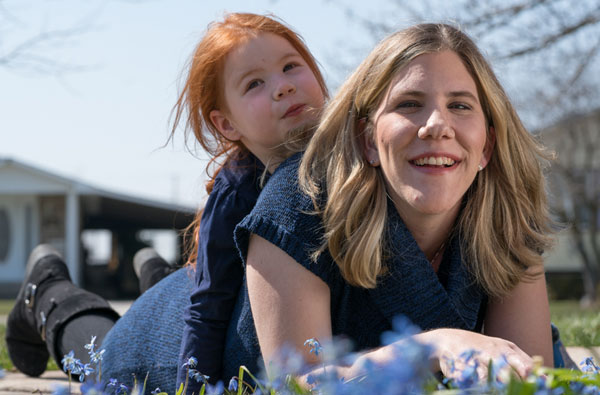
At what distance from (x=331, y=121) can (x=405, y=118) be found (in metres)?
0.31

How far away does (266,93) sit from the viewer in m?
2.99

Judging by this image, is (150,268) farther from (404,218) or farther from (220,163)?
(404,218)

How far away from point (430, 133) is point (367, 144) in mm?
286

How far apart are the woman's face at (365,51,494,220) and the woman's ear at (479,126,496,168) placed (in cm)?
14

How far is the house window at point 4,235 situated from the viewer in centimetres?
2136

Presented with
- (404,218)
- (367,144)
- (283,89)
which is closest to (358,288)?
(404,218)

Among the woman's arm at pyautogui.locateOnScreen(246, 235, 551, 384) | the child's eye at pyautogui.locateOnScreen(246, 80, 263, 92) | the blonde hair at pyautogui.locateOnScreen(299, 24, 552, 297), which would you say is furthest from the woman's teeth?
the child's eye at pyautogui.locateOnScreen(246, 80, 263, 92)

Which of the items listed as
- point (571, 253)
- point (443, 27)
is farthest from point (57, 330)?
point (571, 253)

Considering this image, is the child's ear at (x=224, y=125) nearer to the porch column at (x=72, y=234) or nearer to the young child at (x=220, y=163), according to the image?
the young child at (x=220, y=163)

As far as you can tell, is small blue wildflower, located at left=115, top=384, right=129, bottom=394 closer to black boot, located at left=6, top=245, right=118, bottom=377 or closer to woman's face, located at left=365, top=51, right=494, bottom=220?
woman's face, located at left=365, top=51, right=494, bottom=220

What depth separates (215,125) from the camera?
3.29 metres

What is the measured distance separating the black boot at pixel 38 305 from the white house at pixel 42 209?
1634 cm

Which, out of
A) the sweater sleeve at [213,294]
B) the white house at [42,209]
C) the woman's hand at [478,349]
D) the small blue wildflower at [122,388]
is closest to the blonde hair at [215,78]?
the sweater sleeve at [213,294]

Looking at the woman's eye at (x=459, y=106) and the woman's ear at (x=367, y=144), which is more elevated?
the woman's eye at (x=459, y=106)
